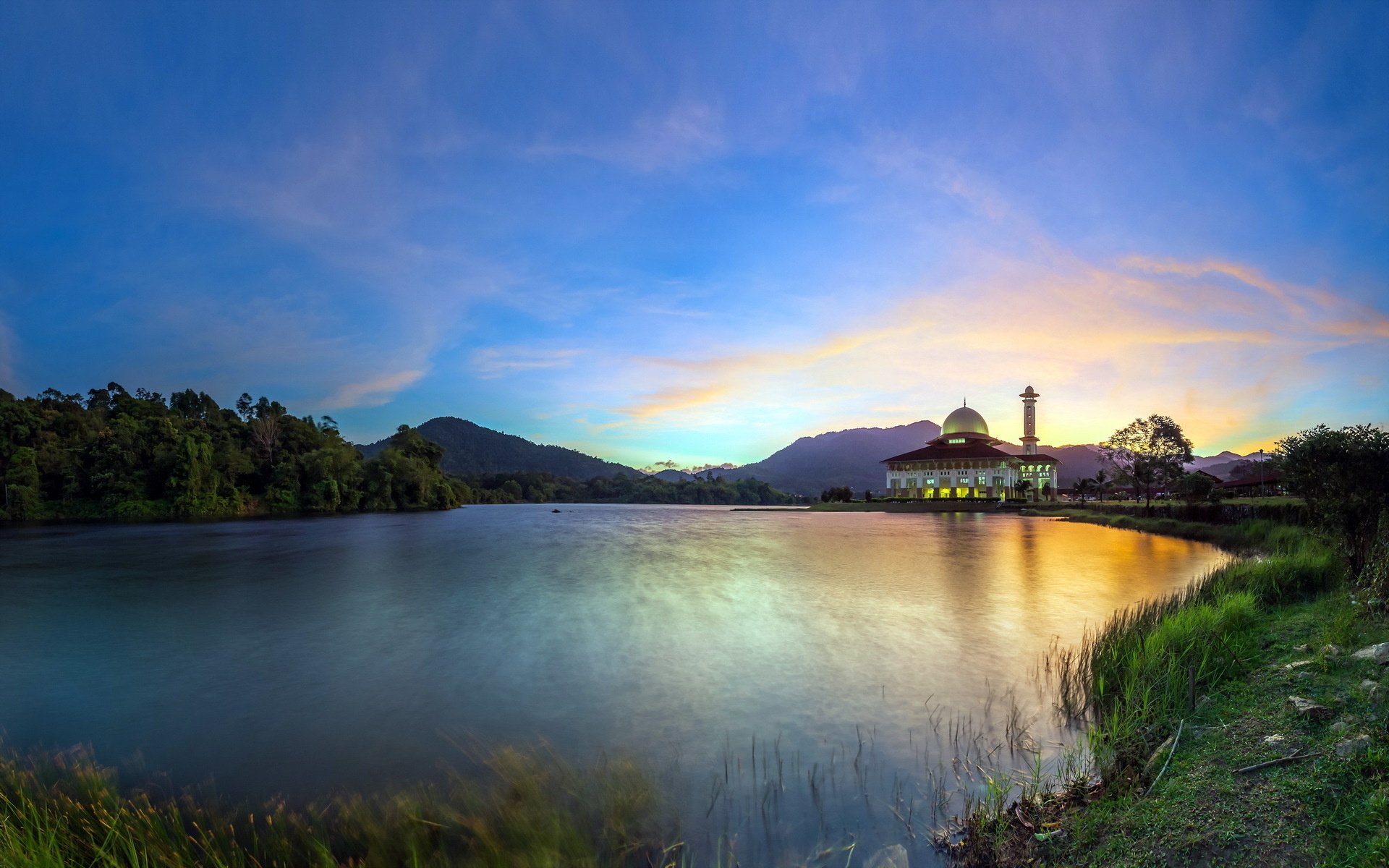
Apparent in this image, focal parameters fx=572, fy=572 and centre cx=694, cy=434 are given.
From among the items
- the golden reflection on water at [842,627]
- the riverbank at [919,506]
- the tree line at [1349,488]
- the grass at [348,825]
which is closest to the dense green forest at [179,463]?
the golden reflection on water at [842,627]

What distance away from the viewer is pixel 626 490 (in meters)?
153

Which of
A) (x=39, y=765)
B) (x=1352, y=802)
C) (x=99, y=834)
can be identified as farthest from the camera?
(x=39, y=765)

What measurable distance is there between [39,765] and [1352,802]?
32.5 ft

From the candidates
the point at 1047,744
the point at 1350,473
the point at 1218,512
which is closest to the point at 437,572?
the point at 1047,744

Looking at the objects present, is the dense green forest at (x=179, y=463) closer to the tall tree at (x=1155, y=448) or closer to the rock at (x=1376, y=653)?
the rock at (x=1376, y=653)

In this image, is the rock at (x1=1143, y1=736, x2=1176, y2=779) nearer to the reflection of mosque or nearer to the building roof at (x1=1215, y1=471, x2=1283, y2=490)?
the building roof at (x1=1215, y1=471, x2=1283, y2=490)

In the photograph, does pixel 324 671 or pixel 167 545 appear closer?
pixel 324 671

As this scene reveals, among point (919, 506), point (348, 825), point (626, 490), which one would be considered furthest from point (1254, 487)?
point (626, 490)

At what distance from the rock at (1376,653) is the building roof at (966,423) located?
316 feet

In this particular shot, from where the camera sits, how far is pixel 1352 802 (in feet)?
9.98

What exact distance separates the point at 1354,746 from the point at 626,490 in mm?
152008

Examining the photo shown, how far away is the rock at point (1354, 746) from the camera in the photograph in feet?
11.1

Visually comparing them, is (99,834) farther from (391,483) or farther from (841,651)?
(391,483)

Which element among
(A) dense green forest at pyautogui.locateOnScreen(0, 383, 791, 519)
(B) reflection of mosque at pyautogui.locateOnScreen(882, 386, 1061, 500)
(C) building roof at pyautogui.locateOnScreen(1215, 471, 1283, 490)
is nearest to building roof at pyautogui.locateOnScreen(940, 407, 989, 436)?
(B) reflection of mosque at pyautogui.locateOnScreen(882, 386, 1061, 500)
